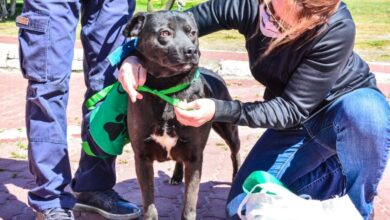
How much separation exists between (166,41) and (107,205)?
3.93 ft

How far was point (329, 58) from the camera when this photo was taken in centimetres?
293

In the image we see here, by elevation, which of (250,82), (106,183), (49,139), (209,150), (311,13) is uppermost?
(311,13)

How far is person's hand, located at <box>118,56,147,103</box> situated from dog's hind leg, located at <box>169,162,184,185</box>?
1.28 meters

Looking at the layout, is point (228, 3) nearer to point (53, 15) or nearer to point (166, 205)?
point (53, 15)

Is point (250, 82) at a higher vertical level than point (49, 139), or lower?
lower

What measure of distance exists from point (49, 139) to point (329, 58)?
155 cm

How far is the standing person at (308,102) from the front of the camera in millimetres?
2877

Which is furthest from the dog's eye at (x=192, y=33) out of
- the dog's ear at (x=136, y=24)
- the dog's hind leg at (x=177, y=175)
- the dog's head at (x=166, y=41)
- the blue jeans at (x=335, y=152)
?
the dog's hind leg at (x=177, y=175)

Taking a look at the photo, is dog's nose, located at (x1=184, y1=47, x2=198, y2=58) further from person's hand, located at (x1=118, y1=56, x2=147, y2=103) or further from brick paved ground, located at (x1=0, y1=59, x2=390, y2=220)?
brick paved ground, located at (x1=0, y1=59, x2=390, y2=220)

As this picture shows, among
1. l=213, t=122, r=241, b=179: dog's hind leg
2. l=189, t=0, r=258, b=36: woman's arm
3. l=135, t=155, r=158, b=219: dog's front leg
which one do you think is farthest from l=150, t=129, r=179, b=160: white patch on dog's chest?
l=213, t=122, r=241, b=179: dog's hind leg

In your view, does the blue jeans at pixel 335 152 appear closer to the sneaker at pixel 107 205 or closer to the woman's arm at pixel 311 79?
the woman's arm at pixel 311 79

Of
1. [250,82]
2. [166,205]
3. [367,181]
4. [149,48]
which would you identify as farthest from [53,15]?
[250,82]

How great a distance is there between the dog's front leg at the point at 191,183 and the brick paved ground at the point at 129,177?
395mm

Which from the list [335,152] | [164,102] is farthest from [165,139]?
[335,152]
